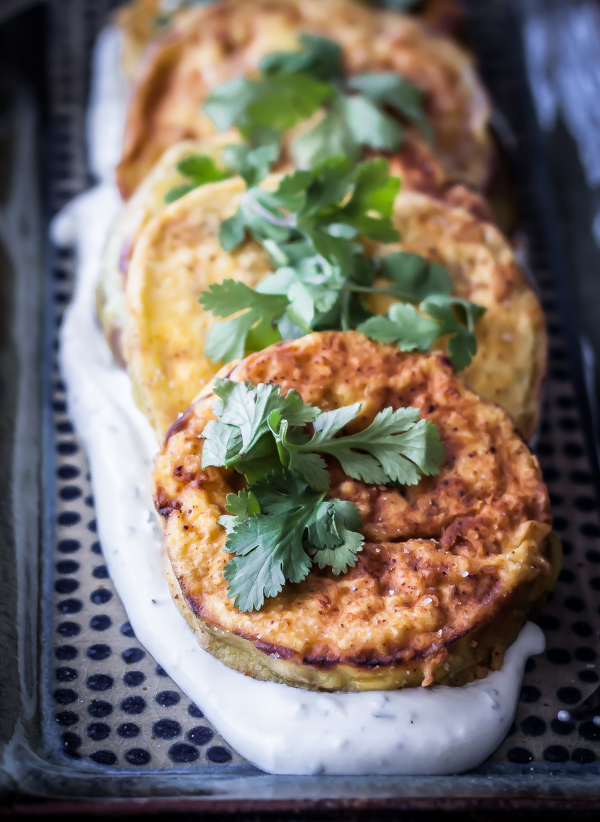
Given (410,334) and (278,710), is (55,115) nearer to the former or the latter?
(410,334)

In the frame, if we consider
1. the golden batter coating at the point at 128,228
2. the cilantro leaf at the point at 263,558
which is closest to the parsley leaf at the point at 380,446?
the cilantro leaf at the point at 263,558

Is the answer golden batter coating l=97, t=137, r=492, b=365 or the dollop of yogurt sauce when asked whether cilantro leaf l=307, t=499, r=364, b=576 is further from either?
golden batter coating l=97, t=137, r=492, b=365

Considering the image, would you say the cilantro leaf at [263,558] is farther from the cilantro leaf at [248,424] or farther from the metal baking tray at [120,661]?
the metal baking tray at [120,661]

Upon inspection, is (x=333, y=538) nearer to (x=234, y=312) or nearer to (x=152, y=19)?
(x=234, y=312)

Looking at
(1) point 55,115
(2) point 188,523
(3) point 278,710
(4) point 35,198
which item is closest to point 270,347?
(2) point 188,523

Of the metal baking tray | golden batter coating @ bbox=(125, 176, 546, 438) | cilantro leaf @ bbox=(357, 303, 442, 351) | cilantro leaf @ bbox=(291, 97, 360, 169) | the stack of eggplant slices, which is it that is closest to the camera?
the metal baking tray

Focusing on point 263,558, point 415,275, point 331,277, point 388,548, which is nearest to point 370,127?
point 415,275

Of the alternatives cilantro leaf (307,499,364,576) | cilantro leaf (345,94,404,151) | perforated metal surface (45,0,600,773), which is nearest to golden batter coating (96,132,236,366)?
perforated metal surface (45,0,600,773)
